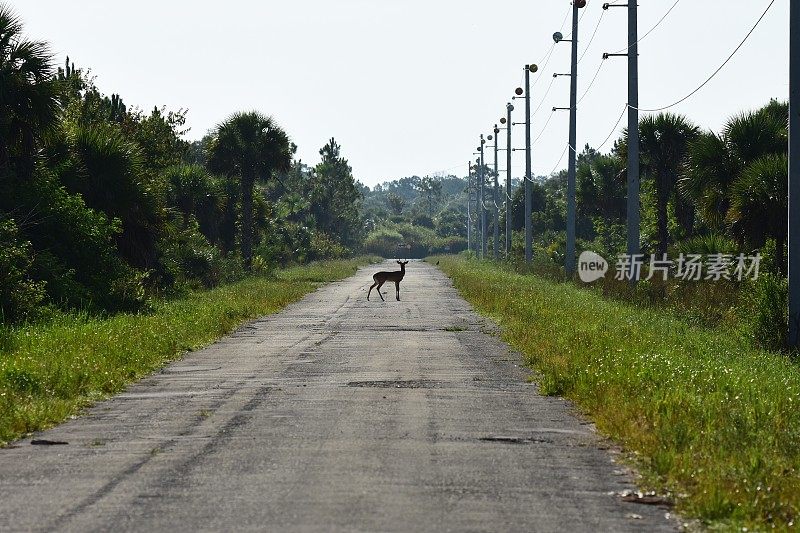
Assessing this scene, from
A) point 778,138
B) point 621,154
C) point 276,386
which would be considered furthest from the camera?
point 621,154

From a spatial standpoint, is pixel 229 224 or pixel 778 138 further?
pixel 229 224

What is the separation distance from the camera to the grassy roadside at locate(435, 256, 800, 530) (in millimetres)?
8461

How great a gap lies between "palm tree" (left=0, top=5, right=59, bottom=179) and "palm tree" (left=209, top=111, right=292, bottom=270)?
3158 centimetres

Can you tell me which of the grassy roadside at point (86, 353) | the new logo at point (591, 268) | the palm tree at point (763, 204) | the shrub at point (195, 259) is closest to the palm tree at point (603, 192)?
the new logo at point (591, 268)

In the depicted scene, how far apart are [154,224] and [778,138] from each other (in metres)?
16.1

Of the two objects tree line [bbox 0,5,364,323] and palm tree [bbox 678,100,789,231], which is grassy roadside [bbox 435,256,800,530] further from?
tree line [bbox 0,5,364,323]

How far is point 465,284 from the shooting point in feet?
156

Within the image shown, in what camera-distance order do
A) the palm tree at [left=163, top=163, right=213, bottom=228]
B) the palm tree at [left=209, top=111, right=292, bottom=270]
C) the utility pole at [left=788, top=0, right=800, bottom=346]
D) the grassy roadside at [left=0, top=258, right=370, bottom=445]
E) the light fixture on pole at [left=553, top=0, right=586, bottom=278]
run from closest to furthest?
the grassy roadside at [left=0, top=258, right=370, bottom=445], the utility pole at [left=788, top=0, right=800, bottom=346], the light fixture on pole at [left=553, top=0, right=586, bottom=278], the palm tree at [left=163, top=163, right=213, bottom=228], the palm tree at [left=209, top=111, right=292, bottom=270]

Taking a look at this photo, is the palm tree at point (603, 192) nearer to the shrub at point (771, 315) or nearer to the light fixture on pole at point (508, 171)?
the light fixture on pole at point (508, 171)

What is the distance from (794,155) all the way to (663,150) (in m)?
28.9

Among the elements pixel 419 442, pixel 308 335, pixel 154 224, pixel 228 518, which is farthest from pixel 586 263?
pixel 228 518

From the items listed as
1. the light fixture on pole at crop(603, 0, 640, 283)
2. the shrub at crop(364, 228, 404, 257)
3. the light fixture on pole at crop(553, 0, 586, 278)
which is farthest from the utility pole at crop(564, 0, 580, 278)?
the shrub at crop(364, 228, 404, 257)

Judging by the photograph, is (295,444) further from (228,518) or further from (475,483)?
(228,518)

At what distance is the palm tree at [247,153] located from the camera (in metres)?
57.2
